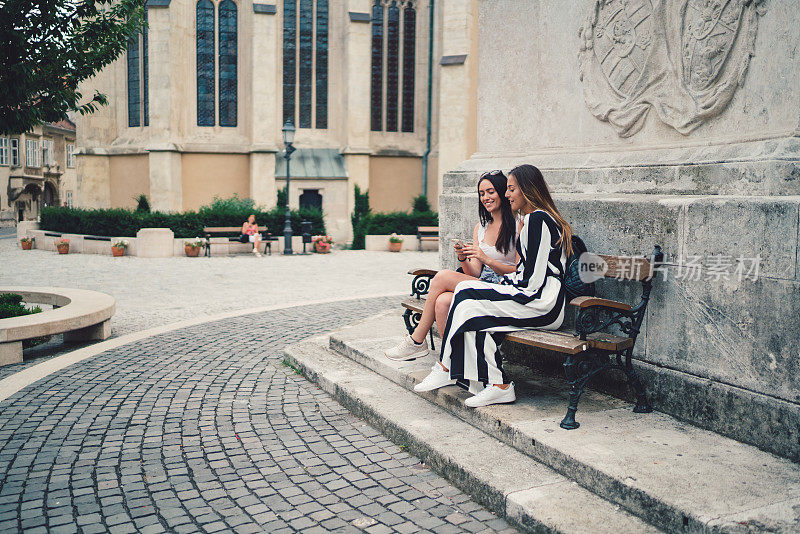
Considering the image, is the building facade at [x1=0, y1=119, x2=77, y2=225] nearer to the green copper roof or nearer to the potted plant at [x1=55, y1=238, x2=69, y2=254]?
the green copper roof

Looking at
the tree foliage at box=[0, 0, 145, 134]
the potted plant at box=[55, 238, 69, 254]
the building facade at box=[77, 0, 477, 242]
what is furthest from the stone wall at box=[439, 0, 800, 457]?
the building facade at box=[77, 0, 477, 242]

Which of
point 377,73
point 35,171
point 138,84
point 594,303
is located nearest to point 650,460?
point 594,303

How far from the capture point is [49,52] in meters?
7.38

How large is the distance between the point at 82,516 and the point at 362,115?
25880 millimetres

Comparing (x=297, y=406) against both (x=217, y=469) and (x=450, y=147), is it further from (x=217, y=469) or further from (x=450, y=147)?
(x=450, y=147)

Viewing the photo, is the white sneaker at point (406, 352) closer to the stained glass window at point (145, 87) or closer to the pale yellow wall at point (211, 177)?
the pale yellow wall at point (211, 177)

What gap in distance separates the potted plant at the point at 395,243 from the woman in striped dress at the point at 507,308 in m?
17.7

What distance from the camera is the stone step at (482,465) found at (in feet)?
9.49

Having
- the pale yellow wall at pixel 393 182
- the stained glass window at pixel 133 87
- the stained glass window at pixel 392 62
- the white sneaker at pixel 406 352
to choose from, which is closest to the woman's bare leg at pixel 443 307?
the white sneaker at pixel 406 352

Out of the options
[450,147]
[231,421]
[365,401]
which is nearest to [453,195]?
[365,401]

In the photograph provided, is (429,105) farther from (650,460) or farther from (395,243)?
(650,460)

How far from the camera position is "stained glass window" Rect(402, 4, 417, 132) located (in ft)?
95.9

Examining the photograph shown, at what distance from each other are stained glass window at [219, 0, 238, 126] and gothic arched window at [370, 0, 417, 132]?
597cm

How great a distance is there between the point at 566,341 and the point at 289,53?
27239mm
